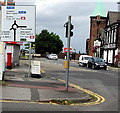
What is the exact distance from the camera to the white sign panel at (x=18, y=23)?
1415cm

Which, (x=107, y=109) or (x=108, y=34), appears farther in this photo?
(x=108, y=34)

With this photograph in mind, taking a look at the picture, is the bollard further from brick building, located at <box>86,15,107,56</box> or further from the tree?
the tree

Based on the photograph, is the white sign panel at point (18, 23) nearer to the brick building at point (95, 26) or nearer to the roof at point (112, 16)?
the roof at point (112, 16)

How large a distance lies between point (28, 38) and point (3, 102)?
7389 mm

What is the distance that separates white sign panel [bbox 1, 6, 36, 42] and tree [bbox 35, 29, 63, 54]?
80602 mm

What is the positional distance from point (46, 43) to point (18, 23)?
81.7m

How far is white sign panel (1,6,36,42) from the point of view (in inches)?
557

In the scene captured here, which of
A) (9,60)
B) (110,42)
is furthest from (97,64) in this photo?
(110,42)

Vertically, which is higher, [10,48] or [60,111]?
[10,48]

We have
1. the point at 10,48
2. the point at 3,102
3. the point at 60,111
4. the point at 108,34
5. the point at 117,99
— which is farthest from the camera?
the point at 108,34

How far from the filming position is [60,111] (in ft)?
24.4

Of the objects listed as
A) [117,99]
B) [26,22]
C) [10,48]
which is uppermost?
[26,22]

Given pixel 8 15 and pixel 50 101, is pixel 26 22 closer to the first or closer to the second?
pixel 8 15

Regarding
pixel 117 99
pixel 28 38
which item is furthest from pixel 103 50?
pixel 117 99
